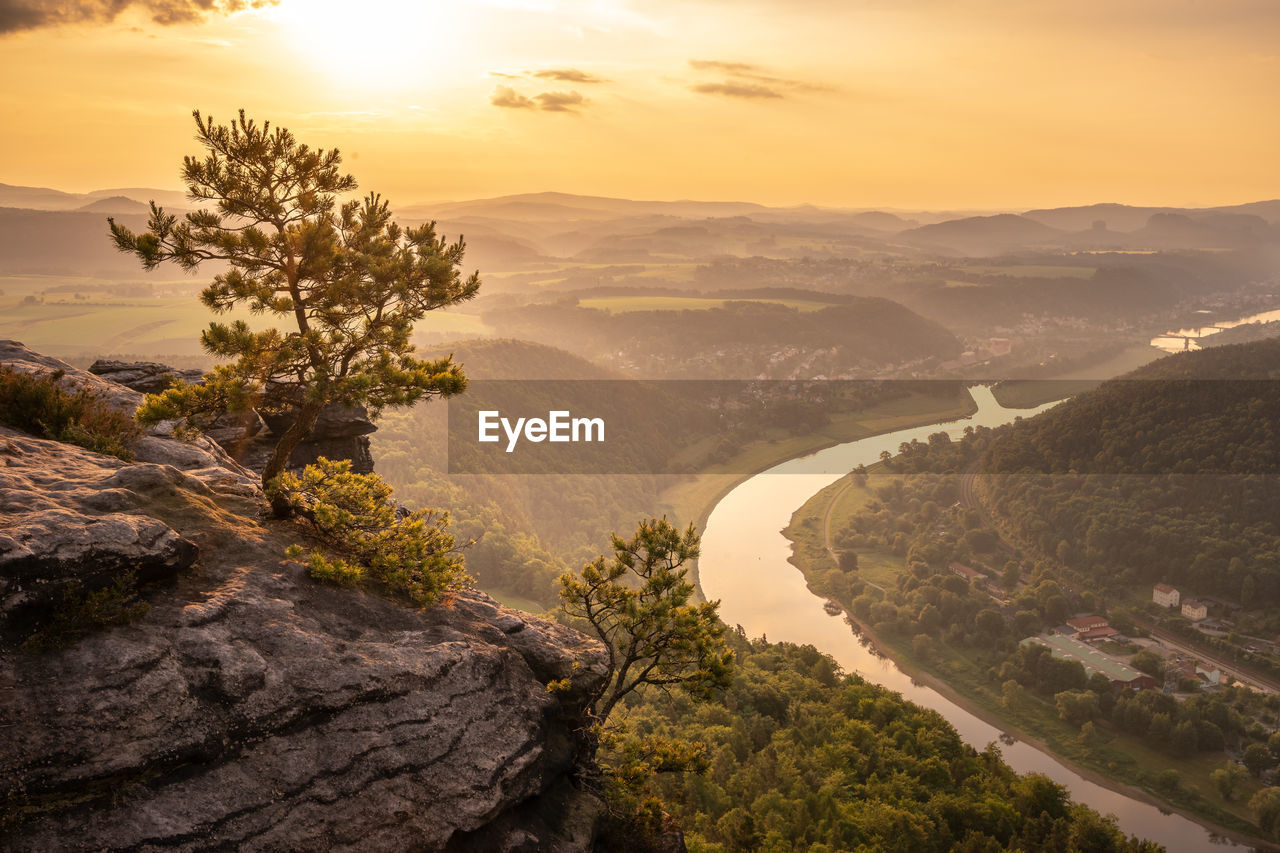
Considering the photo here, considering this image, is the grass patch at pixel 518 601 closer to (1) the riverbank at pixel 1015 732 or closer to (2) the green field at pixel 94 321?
(1) the riverbank at pixel 1015 732

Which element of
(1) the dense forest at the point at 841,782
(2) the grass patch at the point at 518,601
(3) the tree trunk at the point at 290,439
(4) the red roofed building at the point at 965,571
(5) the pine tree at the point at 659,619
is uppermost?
(3) the tree trunk at the point at 290,439

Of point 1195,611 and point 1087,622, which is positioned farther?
point 1087,622

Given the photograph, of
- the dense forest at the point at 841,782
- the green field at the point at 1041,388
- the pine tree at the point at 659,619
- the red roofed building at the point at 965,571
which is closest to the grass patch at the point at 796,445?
the green field at the point at 1041,388

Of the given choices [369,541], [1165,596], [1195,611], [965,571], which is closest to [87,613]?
[369,541]

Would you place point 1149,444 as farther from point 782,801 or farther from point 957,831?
point 782,801

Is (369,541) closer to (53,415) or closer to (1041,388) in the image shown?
(53,415)

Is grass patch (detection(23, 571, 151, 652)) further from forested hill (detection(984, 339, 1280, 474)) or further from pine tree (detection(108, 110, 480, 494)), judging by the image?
forested hill (detection(984, 339, 1280, 474))

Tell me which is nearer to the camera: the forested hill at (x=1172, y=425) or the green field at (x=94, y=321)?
the forested hill at (x=1172, y=425)

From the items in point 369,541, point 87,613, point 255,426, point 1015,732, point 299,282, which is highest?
point 299,282
